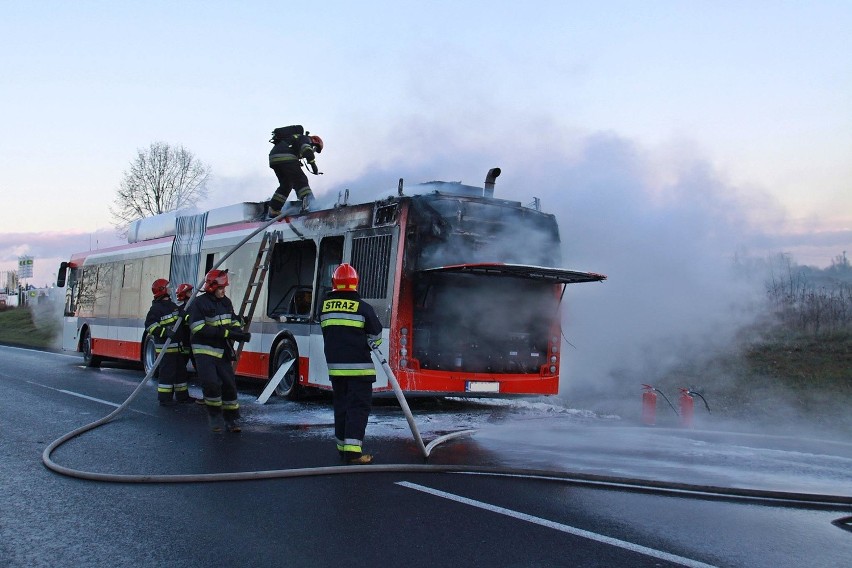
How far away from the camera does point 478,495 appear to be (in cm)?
583

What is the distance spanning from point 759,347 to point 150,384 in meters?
11.2

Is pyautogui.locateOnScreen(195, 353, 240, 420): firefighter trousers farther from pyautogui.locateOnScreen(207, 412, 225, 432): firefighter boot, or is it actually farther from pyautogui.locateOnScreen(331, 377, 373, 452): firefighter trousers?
pyautogui.locateOnScreen(331, 377, 373, 452): firefighter trousers

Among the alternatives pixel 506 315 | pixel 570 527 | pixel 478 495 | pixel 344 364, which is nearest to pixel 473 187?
pixel 506 315

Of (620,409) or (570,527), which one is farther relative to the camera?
(620,409)

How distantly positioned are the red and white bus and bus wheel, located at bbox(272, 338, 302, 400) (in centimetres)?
2

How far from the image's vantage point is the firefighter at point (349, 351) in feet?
23.1

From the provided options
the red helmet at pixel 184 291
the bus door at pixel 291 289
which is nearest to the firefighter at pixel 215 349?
the bus door at pixel 291 289

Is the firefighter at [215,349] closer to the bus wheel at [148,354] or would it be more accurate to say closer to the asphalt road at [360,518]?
the asphalt road at [360,518]

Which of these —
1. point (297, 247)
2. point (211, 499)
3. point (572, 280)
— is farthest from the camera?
point (297, 247)

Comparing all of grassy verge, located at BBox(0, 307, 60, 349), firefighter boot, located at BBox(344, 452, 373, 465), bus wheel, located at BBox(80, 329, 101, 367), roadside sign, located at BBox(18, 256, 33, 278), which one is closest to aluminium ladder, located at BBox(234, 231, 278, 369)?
firefighter boot, located at BBox(344, 452, 373, 465)

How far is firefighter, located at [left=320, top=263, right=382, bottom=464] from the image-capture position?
23.1 ft

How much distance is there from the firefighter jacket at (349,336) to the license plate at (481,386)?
11.5 feet

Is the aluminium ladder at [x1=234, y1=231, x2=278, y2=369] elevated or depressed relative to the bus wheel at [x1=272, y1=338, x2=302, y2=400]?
elevated

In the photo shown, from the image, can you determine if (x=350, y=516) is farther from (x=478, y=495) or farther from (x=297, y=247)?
(x=297, y=247)
